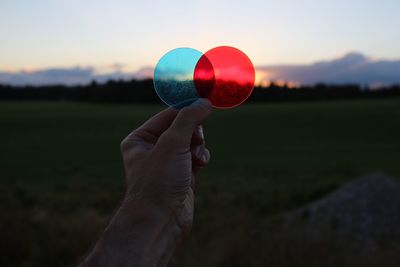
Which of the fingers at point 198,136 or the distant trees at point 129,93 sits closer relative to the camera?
the fingers at point 198,136

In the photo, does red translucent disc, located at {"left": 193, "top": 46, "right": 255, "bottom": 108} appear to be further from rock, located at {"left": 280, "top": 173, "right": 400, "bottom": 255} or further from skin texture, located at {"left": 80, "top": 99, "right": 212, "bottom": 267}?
rock, located at {"left": 280, "top": 173, "right": 400, "bottom": 255}

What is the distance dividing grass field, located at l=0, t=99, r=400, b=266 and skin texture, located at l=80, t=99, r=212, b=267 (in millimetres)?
3272

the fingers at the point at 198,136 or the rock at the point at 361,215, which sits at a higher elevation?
the fingers at the point at 198,136

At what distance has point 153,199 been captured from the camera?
2215 mm

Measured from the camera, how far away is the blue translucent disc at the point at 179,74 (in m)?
2.47

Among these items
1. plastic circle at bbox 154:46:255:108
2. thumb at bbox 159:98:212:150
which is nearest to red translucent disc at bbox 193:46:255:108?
plastic circle at bbox 154:46:255:108

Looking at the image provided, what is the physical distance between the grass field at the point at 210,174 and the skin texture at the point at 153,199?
10.7 feet

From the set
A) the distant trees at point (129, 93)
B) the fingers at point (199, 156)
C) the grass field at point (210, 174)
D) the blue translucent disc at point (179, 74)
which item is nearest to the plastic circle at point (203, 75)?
the blue translucent disc at point (179, 74)

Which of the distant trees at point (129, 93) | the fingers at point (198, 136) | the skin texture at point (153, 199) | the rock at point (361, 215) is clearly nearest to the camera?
the skin texture at point (153, 199)

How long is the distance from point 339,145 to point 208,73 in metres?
34.7

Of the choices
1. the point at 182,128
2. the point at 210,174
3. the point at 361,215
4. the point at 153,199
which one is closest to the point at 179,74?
the point at 182,128

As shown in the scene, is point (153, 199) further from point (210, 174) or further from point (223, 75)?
point (210, 174)

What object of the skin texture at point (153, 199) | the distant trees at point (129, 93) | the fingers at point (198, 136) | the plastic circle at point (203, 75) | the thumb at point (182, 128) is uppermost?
the plastic circle at point (203, 75)

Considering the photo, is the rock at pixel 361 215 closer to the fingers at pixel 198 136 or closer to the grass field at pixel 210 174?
the grass field at pixel 210 174
